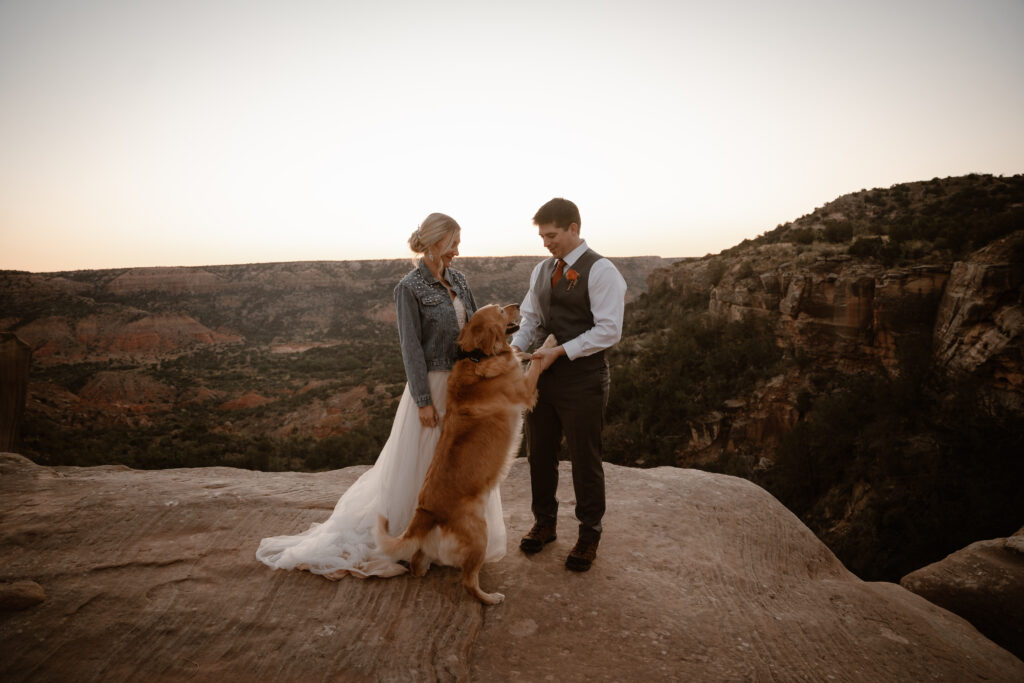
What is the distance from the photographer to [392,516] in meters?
3.53

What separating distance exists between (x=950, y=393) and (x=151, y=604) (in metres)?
16.9

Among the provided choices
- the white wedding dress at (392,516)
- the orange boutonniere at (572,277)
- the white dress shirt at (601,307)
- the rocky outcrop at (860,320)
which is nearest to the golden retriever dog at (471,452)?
the white wedding dress at (392,516)

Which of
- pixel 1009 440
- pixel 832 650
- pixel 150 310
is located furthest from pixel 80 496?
pixel 150 310

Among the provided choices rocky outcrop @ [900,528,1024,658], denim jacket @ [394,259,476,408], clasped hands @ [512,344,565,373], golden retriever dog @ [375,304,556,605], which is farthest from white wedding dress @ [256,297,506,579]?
rocky outcrop @ [900,528,1024,658]

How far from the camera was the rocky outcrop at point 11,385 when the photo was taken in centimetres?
650

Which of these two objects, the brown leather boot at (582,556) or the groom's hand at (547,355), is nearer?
the groom's hand at (547,355)

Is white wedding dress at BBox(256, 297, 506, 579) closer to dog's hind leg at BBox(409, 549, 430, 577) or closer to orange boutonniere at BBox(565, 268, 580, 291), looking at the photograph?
dog's hind leg at BBox(409, 549, 430, 577)

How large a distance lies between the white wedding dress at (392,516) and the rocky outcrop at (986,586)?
153 inches

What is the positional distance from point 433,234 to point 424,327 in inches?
24.3

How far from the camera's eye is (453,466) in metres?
3.13

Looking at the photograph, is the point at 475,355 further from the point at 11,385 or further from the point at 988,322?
the point at 988,322

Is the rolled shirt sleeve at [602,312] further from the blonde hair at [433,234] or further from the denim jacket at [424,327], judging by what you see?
the blonde hair at [433,234]

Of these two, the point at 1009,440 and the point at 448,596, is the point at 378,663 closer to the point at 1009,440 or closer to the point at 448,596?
the point at 448,596

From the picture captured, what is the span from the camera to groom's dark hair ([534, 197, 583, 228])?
11.2 feet
